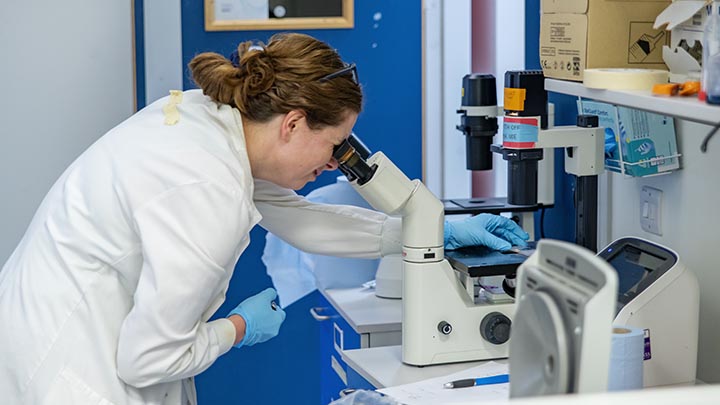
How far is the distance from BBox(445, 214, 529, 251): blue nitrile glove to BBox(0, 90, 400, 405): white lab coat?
1.85 ft

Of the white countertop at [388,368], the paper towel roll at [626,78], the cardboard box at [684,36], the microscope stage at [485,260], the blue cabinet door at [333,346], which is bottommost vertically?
the blue cabinet door at [333,346]

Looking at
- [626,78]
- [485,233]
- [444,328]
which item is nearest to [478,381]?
[444,328]

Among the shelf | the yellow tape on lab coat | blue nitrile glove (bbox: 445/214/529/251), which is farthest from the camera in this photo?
blue nitrile glove (bbox: 445/214/529/251)

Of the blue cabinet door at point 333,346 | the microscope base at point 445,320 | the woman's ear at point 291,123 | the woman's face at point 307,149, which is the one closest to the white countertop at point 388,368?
the microscope base at point 445,320

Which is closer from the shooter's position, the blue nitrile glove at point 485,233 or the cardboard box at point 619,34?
the cardboard box at point 619,34

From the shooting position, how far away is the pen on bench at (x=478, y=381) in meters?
1.94

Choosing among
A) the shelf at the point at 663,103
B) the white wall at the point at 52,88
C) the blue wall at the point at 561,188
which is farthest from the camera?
the white wall at the point at 52,88

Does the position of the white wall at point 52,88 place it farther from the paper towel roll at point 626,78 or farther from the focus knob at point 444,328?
the paper towel roll at point 626,78

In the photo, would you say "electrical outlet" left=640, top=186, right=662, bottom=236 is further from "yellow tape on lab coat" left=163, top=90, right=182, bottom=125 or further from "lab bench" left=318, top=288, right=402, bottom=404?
"yellow tape on lab coat" left=163, top=90, right=182, bottom=125

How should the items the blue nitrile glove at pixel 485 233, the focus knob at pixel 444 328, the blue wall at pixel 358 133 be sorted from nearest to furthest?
the focus knob at pixel 444 328, the blue nitrile glove at pixel 485 233, the blue wall at pixel 358 133

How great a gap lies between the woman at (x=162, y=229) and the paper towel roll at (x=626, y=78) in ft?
1.59

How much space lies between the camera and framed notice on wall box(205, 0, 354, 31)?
320 cm

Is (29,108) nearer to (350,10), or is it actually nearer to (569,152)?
(350,10)

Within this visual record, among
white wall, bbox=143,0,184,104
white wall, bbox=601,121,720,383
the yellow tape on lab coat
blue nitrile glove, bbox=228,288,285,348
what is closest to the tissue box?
white wall, bbox=601,121,720,383
